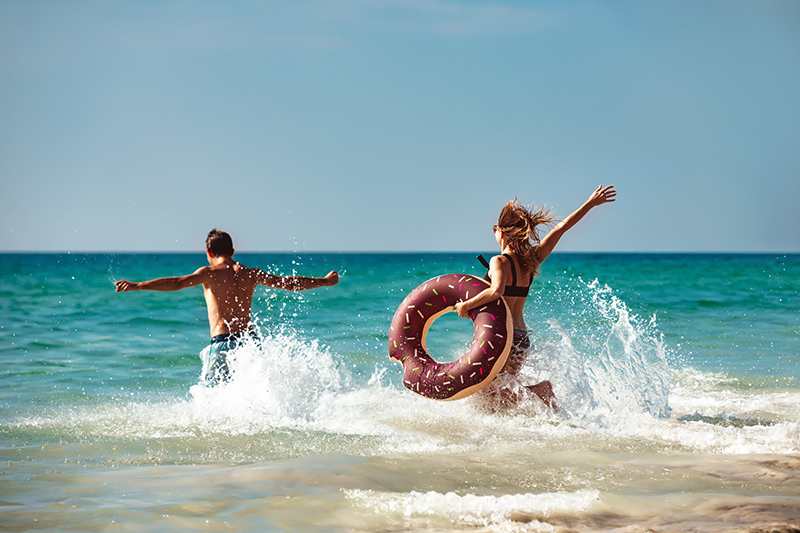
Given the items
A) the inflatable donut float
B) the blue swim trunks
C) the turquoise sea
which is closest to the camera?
the turquoise sea

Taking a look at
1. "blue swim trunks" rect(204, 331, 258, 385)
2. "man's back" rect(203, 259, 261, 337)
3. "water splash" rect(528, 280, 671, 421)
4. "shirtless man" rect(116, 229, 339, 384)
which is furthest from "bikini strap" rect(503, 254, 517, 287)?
"blue swim trunks" rect(204, 331, 258, 385)

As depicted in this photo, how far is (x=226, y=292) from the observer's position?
16.6 feet

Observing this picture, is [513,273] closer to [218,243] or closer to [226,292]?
[226,292]

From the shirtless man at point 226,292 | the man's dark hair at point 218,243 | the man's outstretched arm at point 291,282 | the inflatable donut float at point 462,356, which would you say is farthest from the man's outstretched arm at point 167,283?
the inflatable donut float at point 462,356

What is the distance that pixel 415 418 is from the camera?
197 inches

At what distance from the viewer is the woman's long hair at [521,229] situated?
4633 mm

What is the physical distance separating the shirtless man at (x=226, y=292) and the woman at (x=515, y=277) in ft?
4.14

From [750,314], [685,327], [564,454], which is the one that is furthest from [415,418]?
[750,314]

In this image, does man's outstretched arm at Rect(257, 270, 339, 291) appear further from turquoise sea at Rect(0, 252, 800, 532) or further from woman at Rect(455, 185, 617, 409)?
woman at Rect(455, 185, 617, 409)

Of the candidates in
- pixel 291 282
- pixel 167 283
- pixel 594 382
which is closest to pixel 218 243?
pixel 167 283

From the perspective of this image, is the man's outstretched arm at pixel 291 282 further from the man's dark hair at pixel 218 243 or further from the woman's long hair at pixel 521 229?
the woman's long hair at pixel 521 229

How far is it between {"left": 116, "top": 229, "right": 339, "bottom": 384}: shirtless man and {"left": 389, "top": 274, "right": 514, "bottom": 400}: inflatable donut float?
736mm

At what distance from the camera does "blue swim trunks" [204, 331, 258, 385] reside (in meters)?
5.02

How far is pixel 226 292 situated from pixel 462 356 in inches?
72.1
